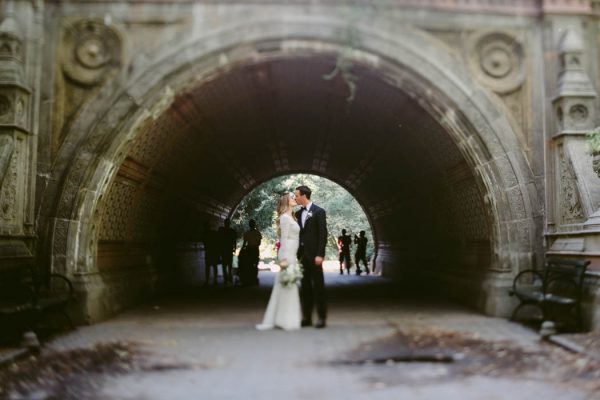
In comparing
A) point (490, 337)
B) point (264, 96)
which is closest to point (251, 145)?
point (264, 96)

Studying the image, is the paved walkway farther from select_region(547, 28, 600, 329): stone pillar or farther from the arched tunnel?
the arched tunnel

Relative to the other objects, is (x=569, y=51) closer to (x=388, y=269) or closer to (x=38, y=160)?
(x=38, y=160)

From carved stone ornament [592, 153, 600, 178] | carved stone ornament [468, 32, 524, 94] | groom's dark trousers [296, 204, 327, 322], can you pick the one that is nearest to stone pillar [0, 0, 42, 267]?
groom's dark trousers [296, 204, 327, 322]

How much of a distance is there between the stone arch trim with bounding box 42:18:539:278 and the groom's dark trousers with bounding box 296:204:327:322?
266 cm

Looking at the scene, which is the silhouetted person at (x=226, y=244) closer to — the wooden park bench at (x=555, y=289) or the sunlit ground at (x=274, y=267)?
the wooden park bench at (x=555, y=289)

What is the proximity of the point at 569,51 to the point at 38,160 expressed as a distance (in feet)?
27.2

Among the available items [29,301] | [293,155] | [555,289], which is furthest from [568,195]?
[293,155]

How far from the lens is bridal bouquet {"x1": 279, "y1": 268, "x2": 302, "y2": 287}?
8594mm

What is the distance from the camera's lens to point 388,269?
68.6 feet

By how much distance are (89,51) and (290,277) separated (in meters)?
4.63

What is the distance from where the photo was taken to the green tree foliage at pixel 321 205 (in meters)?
28.7

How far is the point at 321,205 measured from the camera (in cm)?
4066

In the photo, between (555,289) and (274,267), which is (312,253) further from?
(274,267)

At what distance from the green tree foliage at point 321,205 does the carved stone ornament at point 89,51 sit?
18.8 meters
